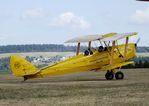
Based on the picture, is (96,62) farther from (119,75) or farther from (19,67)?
(19,67)

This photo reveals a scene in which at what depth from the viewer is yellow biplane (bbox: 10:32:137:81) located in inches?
1283

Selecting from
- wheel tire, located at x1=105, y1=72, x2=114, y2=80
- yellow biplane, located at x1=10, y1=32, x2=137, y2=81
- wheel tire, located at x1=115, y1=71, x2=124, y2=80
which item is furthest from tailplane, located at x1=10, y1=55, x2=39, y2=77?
wheel tire, located at x1=115, y1=71, x2=124, y2=80

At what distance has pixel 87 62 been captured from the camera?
34.8m

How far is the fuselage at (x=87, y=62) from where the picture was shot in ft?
109

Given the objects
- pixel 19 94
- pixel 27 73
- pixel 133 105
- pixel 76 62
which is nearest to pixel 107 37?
pixel 76 62

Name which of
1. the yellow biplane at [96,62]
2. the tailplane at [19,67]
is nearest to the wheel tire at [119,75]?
the yellow biplane at [96,62]

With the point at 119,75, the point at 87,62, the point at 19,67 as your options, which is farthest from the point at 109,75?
the point at 19,67

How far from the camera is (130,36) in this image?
35.7 metres

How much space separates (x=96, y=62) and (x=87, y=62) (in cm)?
78

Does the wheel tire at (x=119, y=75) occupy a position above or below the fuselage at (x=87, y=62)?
below

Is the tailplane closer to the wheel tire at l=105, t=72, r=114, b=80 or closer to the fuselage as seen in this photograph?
the fuselage

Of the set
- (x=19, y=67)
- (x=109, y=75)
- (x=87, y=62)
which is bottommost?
(x=109, y=75)

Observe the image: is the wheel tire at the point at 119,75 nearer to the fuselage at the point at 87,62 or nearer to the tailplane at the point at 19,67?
the fuselage at the point at 87,62

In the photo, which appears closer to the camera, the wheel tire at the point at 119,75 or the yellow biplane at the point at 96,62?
the yellow biplane at the point at 96,62
